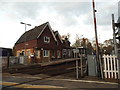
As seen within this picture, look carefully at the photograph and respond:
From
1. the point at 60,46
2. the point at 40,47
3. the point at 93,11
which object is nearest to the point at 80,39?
the point at 60,46

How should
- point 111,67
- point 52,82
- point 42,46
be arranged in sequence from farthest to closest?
point 42,46
point 111,67
point 52,82

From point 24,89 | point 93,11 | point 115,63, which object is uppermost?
point 93,11

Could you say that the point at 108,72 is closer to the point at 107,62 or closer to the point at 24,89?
the point at 107,62

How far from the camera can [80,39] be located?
3255 inches

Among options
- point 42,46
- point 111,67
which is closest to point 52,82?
point 111,67

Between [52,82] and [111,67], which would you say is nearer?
[52,82]

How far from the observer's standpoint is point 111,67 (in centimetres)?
904

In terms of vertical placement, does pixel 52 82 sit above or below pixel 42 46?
below

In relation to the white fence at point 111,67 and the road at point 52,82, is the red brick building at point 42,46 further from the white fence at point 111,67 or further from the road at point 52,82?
the white fence at point 111,67

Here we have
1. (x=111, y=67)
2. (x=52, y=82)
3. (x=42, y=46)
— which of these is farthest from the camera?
(x=42, y=46)

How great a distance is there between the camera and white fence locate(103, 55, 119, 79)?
895 cm

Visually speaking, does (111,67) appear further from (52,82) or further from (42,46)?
(42,46)

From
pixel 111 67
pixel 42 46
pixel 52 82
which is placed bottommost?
pixel 52 82

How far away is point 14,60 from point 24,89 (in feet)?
68.1
